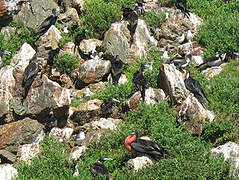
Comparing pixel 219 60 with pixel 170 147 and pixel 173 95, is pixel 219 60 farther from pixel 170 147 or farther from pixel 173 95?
pixel 170 147

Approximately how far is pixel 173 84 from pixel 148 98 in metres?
0.98

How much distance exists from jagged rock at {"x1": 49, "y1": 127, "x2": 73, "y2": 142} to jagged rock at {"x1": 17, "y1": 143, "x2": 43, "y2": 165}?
3.19ft

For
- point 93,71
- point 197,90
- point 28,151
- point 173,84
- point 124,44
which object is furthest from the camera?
point 124,44

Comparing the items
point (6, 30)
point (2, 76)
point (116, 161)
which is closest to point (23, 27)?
point (6, 30)

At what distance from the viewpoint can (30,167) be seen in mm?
11164

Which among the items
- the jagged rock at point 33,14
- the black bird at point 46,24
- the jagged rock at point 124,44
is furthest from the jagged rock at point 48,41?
the jagged rock at point 124,44

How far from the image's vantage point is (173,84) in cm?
1323

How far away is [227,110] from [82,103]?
201 inches

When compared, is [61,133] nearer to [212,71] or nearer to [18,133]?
[18,133]

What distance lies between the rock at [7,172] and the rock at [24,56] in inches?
204

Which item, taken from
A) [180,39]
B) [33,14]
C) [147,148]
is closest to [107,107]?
[147,148]

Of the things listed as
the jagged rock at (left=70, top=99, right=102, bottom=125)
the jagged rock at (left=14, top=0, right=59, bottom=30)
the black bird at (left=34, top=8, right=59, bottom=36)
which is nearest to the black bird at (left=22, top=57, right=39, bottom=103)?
the jagged rock at (left=70, top=99, right=102, bottom=125)

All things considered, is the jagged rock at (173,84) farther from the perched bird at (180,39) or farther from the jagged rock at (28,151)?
the jagged rock at (28,151)

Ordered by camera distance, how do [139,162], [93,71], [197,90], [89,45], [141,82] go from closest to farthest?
[139,162] < [197,90] < [141,82] < [93,71] < [89,45]
